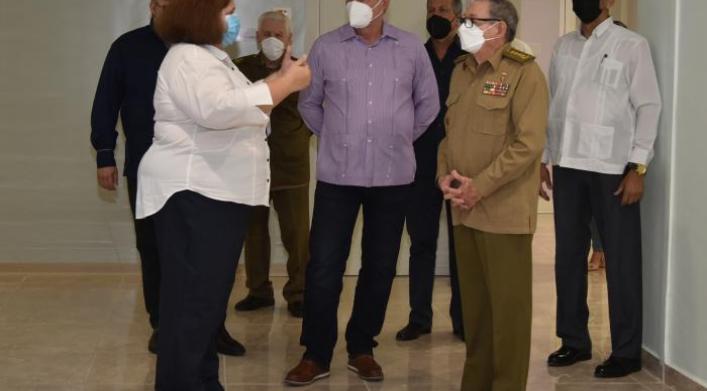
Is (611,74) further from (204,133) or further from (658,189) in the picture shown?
(204,133)

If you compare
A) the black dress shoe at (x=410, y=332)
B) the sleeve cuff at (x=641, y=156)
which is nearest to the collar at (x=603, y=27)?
the sleeve cuff at (x=641, y=156)

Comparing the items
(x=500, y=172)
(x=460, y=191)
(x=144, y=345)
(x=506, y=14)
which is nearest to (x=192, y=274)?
(x=460, y=191)

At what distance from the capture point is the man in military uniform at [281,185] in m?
5.23

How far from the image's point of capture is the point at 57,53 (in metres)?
6.50

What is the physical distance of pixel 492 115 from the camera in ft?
12.1

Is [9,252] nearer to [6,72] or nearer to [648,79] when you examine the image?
[6,72]

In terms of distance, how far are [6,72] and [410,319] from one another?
314 cm

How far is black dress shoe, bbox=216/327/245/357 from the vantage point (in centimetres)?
478

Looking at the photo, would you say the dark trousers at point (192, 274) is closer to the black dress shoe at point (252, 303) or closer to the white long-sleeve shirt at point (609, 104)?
the white long-sleeve shirt at point (609, 104)

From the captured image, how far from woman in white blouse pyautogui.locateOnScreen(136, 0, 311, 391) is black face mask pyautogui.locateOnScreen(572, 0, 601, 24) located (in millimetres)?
1636

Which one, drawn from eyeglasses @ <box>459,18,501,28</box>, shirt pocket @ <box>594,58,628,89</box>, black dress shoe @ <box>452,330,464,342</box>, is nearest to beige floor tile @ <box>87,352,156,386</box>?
black dress shoe @ <box>452,330,464,342</box>

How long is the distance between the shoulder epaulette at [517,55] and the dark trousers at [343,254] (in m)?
0.82

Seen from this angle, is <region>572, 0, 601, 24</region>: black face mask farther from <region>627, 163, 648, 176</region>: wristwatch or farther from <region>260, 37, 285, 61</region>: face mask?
<region>260, 37, 285, 61</region>: face mask

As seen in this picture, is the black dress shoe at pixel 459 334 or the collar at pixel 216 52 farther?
the black dress shoe at pixel 459 334
